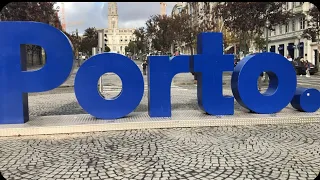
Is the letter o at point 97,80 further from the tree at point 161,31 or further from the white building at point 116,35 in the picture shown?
the white building at point 116,35

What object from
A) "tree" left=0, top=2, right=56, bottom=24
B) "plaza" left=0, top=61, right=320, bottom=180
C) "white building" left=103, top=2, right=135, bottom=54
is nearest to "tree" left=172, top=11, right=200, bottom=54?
"tree" left=0, top=2, right=56, bottom=24

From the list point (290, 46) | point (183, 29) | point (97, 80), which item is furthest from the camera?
point (290, 46)

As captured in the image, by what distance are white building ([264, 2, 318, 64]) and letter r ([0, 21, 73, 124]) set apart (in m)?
41.4

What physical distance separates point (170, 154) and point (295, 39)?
161ft

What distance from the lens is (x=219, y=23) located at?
156ft

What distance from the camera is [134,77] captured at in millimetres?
9352

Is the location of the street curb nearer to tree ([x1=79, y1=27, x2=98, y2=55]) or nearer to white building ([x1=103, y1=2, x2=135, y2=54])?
tree ([x1=79, y1=27, x2=98, y2=55])

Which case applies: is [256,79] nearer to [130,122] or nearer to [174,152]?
[130,122]

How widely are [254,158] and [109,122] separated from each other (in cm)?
414

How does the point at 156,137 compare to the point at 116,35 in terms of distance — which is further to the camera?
the point at 116,35

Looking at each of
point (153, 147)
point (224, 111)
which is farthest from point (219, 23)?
point (153, 147)

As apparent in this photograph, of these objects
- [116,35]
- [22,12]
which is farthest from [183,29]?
[116,35]

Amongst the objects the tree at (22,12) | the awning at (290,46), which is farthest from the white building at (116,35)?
the tree at (22,12)

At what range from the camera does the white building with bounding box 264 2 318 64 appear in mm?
46500
